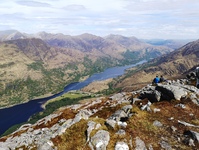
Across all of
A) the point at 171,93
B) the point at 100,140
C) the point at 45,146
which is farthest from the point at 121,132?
the point at 171,93

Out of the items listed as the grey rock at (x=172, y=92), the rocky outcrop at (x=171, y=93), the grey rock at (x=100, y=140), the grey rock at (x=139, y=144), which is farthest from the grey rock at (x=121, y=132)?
the grey rock at (x=172, y=92)

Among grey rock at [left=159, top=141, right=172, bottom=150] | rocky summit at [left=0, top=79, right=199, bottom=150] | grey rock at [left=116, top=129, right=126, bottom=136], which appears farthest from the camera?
grey rock at [left=116, top=129, right=126, bottom=136]

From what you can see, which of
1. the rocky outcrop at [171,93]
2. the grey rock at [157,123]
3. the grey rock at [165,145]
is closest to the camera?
the grey rock at [165,145]

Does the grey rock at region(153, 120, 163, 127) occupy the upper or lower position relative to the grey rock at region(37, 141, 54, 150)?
upper

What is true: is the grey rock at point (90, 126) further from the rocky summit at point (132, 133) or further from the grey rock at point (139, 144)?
the grey rock at point (139, 144)

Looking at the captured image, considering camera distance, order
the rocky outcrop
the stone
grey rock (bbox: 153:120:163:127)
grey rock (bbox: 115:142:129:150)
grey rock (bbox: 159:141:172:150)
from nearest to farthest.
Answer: grey rock (bbox: 115:142:129:150)
grey rock (bbox: 159:141:172:150)
the stone
grey rock (bbox: 153:120:163:127)
the rocky outcrop

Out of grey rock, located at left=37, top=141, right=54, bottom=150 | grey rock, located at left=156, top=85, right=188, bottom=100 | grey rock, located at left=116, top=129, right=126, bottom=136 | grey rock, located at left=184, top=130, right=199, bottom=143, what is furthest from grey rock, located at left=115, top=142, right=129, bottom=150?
grey rock, located at left=156, top=85, right=188, bottom=100

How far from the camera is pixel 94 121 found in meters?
32.4

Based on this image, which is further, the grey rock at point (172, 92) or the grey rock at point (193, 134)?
the grey rock at point (172, 92)

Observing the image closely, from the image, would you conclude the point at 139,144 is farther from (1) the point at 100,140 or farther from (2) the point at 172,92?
(2) the point at 172,92

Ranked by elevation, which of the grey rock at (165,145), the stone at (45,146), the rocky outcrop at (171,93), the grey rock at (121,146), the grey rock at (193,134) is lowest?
the stone at (45,146)

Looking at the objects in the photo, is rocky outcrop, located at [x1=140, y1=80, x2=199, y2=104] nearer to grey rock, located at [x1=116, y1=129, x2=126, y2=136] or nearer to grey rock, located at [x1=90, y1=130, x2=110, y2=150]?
grey rock, located at [x1=116, y1=129, x2=126, y2=136]

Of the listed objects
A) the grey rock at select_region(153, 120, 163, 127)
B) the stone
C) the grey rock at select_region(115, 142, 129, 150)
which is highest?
the grey rock at select_region(153, 120, 163, 127)

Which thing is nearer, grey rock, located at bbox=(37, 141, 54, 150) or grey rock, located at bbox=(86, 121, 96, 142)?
grey rock, located at bbox=(37, 141, 54, 150)
